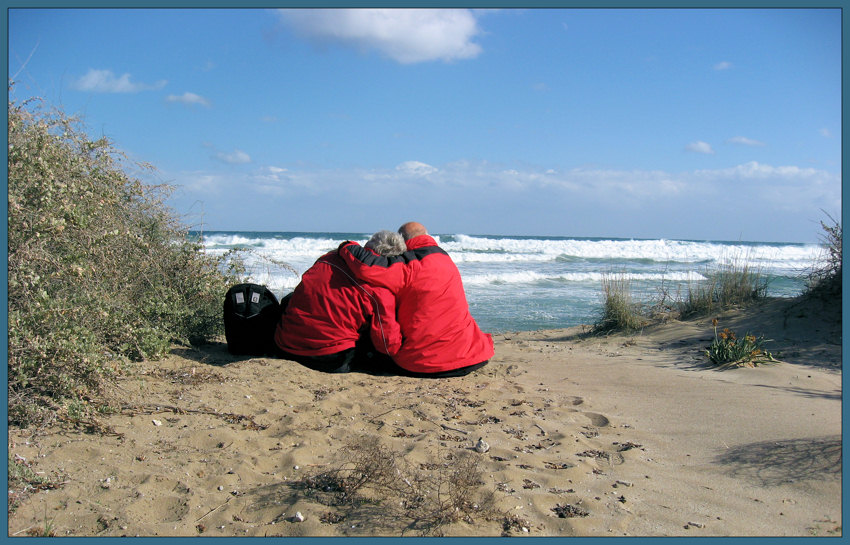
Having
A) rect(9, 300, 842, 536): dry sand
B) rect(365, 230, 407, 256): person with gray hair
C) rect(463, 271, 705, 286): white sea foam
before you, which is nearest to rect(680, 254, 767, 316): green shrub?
rect(9, 300, 842, 536): dry sand

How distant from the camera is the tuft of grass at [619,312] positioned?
8812mm

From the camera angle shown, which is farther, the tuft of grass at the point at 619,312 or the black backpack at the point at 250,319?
the tuft of grass at the point at 619,312

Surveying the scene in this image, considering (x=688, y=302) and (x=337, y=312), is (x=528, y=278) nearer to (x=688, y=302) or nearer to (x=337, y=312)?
(x=688, y=302)

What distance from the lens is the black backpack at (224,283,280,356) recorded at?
5965 mm

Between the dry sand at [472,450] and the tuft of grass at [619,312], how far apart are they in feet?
7.80

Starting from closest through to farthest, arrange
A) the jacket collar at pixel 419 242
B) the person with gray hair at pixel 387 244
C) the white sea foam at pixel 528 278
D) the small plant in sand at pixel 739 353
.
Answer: the person with gray hair at pixel 387 244 → the jacket collar at pixel 419 242 → the small plant in sand at pixel 739 353 → the white sea foam at pixel 528 278

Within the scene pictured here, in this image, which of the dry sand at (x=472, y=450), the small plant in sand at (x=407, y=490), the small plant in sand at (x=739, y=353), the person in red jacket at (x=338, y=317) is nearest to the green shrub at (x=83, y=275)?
the dry sand at (x=472, y=450)

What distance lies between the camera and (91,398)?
394 cm

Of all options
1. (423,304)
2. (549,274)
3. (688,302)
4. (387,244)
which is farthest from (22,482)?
(549,274)

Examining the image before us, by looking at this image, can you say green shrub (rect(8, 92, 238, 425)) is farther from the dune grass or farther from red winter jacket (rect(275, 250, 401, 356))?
the dune grass

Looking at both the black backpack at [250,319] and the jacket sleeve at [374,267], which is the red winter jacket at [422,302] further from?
the black backpack at [250,319]

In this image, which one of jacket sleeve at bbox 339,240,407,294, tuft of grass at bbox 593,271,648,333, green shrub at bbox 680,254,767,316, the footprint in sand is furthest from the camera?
green shrub at bbox 680,254,767,316

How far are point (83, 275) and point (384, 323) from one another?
98.2 inches

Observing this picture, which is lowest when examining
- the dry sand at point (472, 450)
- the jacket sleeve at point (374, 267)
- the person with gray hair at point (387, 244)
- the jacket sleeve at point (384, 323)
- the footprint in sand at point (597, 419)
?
the footprint in sand at point (597, 419)
